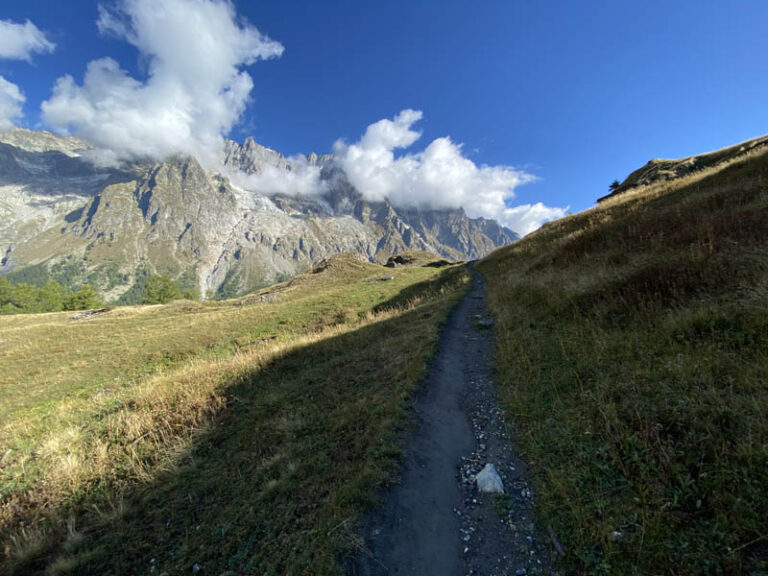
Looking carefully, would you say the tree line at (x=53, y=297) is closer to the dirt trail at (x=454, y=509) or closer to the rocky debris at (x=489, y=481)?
the dirt trail at (x=454, y=509)

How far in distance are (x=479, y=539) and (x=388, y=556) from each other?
132 centimetres

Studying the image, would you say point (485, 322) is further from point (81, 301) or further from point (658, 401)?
point (81, 301)

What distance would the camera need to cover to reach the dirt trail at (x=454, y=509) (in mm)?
3891

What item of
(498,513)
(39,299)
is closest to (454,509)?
(498,513)

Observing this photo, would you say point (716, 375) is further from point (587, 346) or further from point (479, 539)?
point (479, 539)

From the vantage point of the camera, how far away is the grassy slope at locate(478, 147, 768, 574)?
3.37m

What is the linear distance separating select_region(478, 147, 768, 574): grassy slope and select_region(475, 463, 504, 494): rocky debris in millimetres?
622

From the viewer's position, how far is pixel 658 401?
5008 millimetres

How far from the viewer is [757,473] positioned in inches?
139

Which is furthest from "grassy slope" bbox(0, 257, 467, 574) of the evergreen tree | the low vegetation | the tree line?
the low vegetation

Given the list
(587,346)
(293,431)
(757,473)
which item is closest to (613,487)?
(757,473)

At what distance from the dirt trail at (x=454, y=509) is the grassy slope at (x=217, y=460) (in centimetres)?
46

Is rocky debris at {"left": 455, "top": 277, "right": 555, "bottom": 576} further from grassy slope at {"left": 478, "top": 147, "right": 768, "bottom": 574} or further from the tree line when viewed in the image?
the tree line

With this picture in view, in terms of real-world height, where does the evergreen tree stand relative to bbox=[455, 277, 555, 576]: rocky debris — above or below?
above
